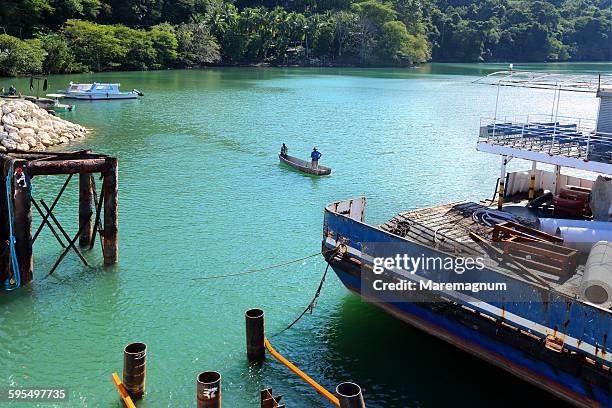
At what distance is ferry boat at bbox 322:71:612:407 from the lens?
→ 39.1 ft

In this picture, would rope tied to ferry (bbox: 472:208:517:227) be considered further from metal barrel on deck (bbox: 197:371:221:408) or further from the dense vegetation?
the dense vegetation

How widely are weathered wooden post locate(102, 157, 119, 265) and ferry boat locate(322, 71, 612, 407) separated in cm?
688

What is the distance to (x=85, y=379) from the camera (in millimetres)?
14156

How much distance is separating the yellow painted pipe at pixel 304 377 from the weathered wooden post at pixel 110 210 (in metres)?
7.03

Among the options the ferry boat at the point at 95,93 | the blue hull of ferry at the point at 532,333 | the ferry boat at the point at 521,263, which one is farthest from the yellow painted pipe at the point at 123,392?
the ferry boat at the point at 95,93

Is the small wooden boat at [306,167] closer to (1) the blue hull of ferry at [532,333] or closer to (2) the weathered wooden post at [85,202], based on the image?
(2) the weathered wooden post at [85,202]

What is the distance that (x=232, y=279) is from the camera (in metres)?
20.0

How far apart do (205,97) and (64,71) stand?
29514 mm

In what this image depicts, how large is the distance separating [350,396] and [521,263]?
5.78m

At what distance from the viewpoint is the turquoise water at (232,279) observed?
46.9 feet

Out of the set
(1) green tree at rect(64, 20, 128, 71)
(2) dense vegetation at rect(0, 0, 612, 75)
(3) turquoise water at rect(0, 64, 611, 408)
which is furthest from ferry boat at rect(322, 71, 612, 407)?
(1) green tree at rect(64, 20, 128, 71)

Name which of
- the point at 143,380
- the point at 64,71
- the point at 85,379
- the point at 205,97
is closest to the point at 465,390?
the point at 143,380

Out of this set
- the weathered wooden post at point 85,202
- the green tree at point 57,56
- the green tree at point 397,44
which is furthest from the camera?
the green tree at point 397,44

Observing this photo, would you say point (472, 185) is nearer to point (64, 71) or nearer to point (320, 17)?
point (64, 71)
